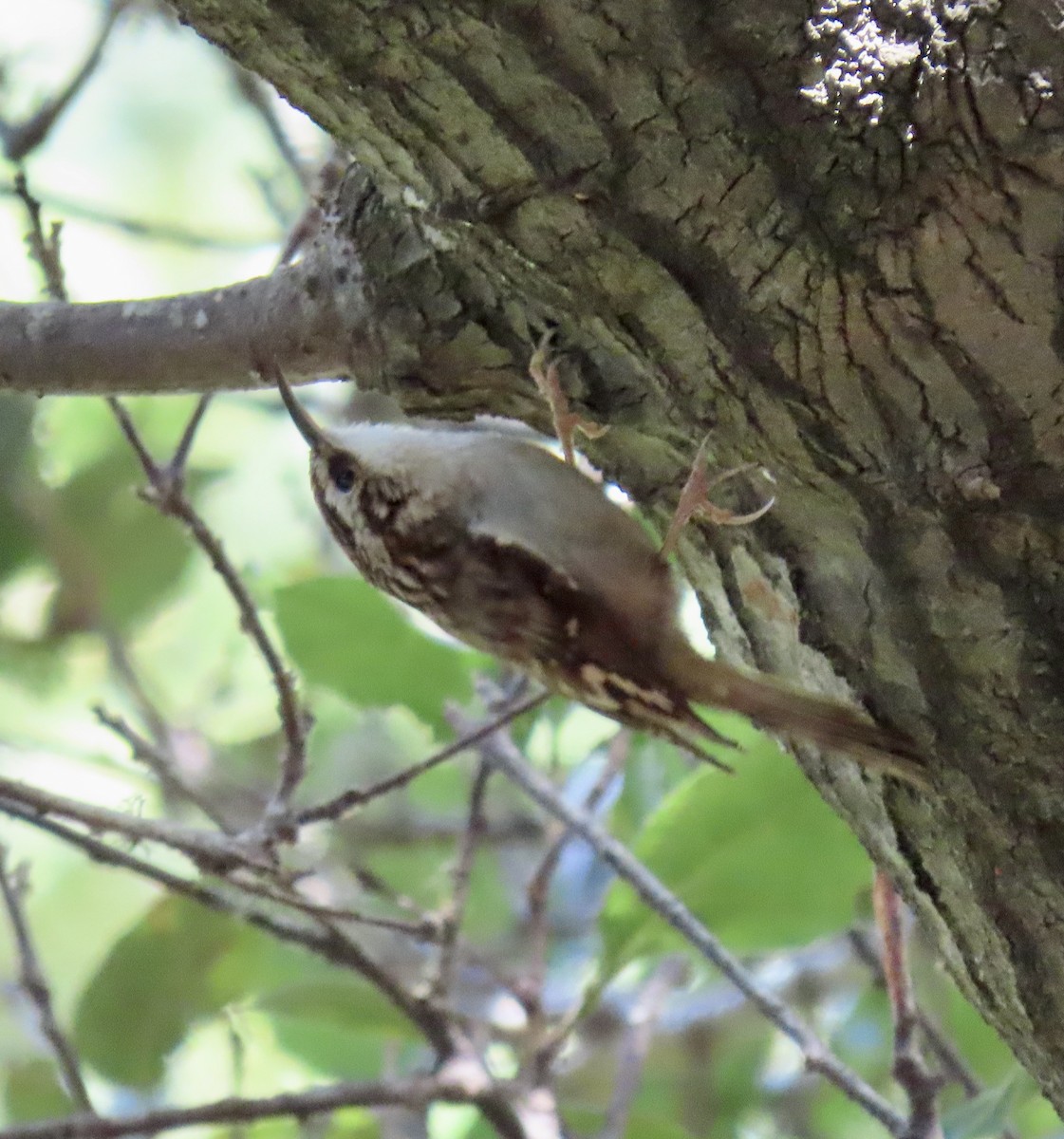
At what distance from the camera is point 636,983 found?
2686 mm

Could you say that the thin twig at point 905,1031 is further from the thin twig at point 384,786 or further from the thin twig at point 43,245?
the thin twig at point 43,245

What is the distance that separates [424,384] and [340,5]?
1.43 ft

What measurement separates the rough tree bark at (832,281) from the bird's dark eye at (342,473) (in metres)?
0.45

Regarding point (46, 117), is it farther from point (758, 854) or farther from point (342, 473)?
point (758, 854)

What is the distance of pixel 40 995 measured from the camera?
5.46 ft

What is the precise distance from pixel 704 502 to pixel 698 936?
1.89 ft

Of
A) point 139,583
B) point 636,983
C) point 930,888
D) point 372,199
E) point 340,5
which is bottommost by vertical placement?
point 930,888

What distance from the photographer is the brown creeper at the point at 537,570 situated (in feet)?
5.10

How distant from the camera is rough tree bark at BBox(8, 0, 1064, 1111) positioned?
3.11 feet

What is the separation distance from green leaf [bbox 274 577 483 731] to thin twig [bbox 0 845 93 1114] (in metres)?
0.49

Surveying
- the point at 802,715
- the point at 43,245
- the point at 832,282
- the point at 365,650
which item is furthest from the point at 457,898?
the point at 832,282

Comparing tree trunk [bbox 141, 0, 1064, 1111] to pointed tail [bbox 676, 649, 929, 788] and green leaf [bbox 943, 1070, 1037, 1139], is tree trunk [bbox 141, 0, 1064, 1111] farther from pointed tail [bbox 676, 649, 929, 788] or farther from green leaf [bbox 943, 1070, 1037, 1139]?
green leaf [bbox 943, 1070, 1037, 1139]

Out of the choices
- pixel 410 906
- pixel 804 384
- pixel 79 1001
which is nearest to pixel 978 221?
pixel 804 384

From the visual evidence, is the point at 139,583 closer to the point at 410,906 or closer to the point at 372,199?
the point at 410,906
